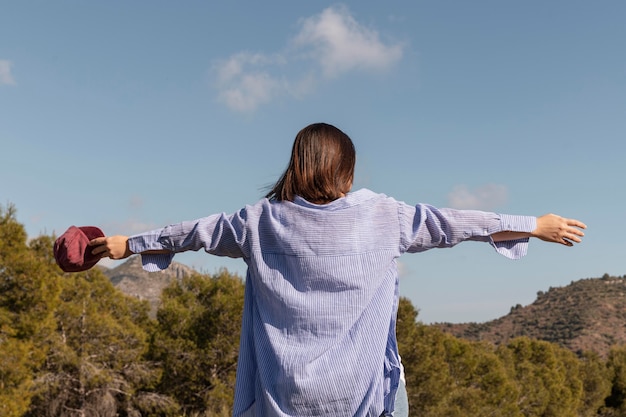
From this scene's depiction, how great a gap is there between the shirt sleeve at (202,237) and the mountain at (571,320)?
188 ft

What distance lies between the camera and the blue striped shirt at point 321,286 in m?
2.07

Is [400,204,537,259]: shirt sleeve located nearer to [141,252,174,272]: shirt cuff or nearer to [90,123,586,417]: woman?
[90,123,586,417]: woman

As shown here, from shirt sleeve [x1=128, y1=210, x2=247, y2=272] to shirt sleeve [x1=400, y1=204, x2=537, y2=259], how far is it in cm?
56

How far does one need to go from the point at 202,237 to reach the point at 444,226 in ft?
2.70

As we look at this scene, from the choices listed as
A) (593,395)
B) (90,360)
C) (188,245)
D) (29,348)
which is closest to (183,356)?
(90,360)

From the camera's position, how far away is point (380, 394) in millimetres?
2111

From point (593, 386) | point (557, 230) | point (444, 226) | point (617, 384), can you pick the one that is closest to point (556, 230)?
point (557, 230)

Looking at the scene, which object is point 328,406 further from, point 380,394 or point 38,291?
point 38,291

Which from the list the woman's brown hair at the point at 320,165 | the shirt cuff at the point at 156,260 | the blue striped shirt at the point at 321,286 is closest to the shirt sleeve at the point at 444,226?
the blue striped shirt at the point at 321,286

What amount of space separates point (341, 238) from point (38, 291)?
46.7 ft

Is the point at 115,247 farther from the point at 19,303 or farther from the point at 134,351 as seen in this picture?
the point at 134,351

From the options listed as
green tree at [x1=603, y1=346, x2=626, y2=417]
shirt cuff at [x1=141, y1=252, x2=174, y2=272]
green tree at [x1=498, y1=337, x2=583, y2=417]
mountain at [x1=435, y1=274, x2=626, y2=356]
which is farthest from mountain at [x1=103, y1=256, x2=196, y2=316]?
shirt cuff at [x1=141, y1=252, x2=174, y2=272]

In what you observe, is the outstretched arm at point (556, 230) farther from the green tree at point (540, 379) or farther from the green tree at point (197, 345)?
the green tree at point (540, 379)

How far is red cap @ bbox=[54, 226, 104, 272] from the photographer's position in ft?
7.96
